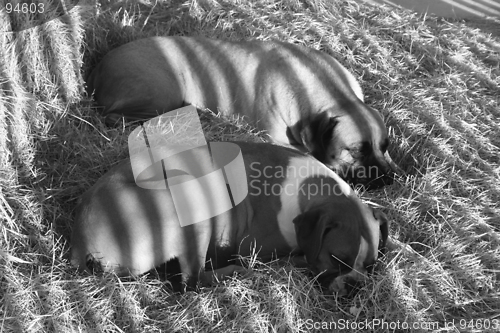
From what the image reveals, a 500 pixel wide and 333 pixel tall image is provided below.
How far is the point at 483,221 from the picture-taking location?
4.25 meters

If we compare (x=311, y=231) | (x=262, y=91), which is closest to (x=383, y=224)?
(x=311, y=231)

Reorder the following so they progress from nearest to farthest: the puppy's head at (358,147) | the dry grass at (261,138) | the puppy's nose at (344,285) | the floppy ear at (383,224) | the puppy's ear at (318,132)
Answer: the dry grass at (261,138)
the puppy's nose at (344,285)
the floppy ear at (383,224)
the puppy's head at (358,147)
the puppy's ear at (318,132)

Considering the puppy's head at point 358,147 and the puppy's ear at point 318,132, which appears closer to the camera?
the puppy's head at point 358,147

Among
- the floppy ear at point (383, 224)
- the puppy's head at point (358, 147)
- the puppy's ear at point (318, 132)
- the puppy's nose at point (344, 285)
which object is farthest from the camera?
the puppy's ear at point (318, 132)

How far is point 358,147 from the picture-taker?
4660mm

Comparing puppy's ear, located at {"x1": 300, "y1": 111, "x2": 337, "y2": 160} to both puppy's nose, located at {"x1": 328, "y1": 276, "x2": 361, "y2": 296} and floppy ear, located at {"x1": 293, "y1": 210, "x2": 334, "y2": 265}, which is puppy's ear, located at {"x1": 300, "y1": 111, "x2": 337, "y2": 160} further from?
puppy's nose, located at {"x1": 328, "y1": 276, "x2": 361, "y2": 296}

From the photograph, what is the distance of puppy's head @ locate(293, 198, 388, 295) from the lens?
11.5ft

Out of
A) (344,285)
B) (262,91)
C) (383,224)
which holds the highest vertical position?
(262,91)

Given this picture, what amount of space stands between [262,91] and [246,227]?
69.8 inches

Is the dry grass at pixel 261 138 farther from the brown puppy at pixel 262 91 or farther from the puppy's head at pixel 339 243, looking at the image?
the brown puppy at pixel 262 91

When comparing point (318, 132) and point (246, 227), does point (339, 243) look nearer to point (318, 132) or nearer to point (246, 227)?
point (246, 227)

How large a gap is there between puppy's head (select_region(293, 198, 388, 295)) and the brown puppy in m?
1.07

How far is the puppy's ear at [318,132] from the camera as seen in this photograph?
15.6ft

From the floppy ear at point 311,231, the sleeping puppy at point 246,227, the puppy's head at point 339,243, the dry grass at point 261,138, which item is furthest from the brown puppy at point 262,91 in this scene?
the floppy ear at point 311,231
